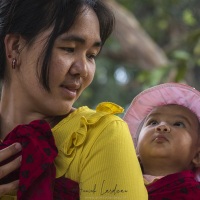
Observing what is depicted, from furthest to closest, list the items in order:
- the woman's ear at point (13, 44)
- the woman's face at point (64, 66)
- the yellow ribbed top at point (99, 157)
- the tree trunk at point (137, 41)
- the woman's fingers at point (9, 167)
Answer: the tree trunk at point (137, 41), the woman's ear at point (13, 44), the woman's face at point (64, 66), the woman's fingers at point (9, 167), the yellow ribbed top at point (99, 157)

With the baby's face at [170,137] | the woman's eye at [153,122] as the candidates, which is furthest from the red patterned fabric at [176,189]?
the woman's eye at [153,122]

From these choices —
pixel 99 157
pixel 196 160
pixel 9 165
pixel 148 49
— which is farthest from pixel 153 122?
pixel 148 49

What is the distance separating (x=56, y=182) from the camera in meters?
1.66

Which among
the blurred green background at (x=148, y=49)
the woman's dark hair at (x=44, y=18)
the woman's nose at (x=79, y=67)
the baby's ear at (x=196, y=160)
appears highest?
the woman's dark hair at (x=44, y=18)

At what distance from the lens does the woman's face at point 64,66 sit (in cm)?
177

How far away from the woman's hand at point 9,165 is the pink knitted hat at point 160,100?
69cm

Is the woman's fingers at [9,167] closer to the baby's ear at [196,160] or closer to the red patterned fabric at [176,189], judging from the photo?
the red patterned fabric at [176,189]

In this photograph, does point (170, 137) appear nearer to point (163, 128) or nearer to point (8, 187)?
point (163, 128)

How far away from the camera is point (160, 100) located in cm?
220

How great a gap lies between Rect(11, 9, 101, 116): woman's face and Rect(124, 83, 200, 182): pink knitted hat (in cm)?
41

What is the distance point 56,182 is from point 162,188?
412 millimetres

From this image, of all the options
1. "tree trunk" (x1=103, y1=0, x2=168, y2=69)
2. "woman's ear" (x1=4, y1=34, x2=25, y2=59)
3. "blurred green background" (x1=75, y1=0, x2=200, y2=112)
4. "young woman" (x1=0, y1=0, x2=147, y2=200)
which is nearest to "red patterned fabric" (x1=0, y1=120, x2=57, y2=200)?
"young woman" (x1=0, y1=0, x2=147, y2=200)

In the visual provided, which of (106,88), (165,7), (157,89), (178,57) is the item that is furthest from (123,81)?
(157,89)

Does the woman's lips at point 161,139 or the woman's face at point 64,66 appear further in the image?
the woman's lips at point 161,139
